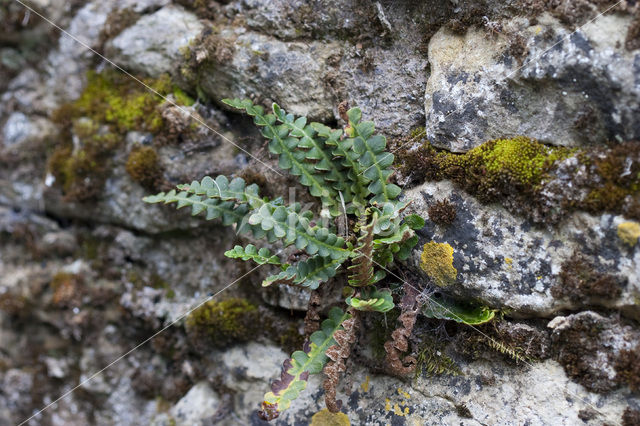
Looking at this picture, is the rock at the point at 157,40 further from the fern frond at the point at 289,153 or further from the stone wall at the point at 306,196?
the fern frond at the point at 289,153

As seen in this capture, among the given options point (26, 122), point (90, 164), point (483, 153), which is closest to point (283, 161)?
point (483, 153)

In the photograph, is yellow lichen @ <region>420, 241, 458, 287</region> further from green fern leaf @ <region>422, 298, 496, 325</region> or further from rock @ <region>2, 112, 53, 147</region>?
rock @ <region>2, 112, 53, 147</region>

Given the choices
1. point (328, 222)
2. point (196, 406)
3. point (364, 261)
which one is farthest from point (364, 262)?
point (196, 406)

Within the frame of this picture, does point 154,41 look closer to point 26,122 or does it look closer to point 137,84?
point 137,84

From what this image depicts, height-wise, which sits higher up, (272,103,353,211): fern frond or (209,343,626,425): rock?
(272,103,353,211): fern frond

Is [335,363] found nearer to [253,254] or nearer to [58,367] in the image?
[253,254]

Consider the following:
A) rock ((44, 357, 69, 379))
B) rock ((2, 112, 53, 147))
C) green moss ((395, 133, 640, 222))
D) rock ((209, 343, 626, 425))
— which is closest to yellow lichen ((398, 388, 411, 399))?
rock ((209, 343, 626, 425))
